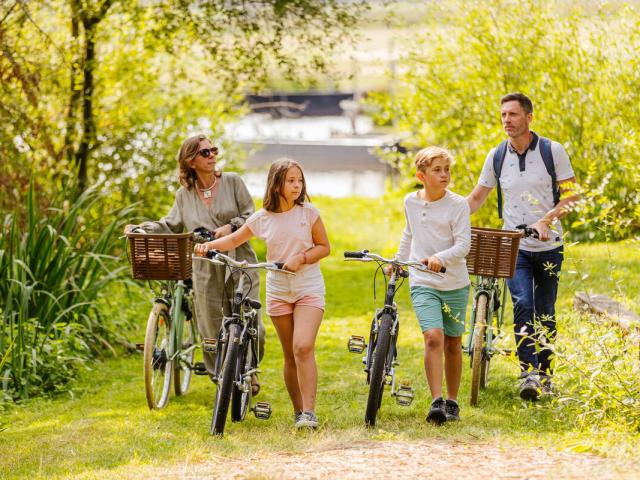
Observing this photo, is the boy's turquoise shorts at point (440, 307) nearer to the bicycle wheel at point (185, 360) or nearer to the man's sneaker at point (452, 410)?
the man's sneaker at point (452, 410)

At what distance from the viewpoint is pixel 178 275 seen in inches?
276

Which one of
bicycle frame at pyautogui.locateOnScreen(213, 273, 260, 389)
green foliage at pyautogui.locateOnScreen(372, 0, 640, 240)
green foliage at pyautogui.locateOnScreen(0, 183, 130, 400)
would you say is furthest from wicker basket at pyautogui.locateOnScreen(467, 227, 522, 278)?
green foliage at pyautogui.locateOnScreen(372, 0, 640, 240)

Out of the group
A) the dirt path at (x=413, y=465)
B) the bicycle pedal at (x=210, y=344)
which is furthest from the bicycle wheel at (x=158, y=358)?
the dirt path at (x=413, y=465)

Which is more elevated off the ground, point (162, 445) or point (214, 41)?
point (214, 41)

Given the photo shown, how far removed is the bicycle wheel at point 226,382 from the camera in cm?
612

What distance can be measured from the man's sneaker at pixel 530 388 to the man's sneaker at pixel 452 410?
60cm

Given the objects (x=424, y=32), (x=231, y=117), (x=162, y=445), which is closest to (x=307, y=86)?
(x=231, y=117)

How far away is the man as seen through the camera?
6.97 meters

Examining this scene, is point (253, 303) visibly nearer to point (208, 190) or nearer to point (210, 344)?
point (210, 344)

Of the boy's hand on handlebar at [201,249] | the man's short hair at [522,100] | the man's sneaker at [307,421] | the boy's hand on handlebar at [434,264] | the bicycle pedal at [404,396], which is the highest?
the man's short hair at [522,100]

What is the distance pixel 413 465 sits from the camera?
5.30 metres

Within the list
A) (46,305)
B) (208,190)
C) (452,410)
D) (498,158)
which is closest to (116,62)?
(46,305)

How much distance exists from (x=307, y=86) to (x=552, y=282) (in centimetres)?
605

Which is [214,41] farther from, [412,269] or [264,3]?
[412,269]
